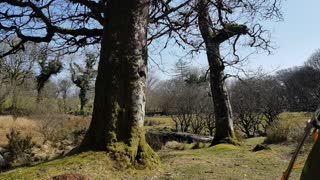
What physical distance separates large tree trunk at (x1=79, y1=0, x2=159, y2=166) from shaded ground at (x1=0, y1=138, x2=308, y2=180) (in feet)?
1.49

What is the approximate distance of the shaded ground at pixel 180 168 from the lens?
776 centimetres

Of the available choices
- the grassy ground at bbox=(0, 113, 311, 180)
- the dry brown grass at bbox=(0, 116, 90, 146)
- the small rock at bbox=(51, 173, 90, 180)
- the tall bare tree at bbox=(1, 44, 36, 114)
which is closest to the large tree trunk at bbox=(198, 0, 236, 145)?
the grassy ground at bbox=(0, 113, 311, 180)

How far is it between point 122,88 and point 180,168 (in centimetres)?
212

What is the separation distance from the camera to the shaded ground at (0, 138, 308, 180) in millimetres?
7762

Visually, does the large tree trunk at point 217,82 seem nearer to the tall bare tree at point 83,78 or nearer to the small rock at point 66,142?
the small rock at point 66,142

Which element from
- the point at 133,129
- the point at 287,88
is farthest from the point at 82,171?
the point at 287,88

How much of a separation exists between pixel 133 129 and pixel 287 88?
3215 centimetres

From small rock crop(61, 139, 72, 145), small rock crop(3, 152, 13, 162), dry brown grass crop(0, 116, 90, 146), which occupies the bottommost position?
small rock crop(3, 152, 13, 162)

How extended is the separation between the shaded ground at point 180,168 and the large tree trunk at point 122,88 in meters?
0.45

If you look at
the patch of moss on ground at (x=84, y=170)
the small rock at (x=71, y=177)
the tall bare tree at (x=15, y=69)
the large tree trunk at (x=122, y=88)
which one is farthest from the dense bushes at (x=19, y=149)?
the tall bare tree at (x=15, y=69)

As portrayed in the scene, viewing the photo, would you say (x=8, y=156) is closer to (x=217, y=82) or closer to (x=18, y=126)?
(x=217, y=82)

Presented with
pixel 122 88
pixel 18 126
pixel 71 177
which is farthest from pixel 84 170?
pixel 18 126

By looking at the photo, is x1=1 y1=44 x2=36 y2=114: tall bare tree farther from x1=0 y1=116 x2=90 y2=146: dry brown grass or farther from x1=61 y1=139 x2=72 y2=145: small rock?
x1=61 y1=139 x2=72 y2=145: small rock

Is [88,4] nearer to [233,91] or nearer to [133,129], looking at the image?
[133,129]
